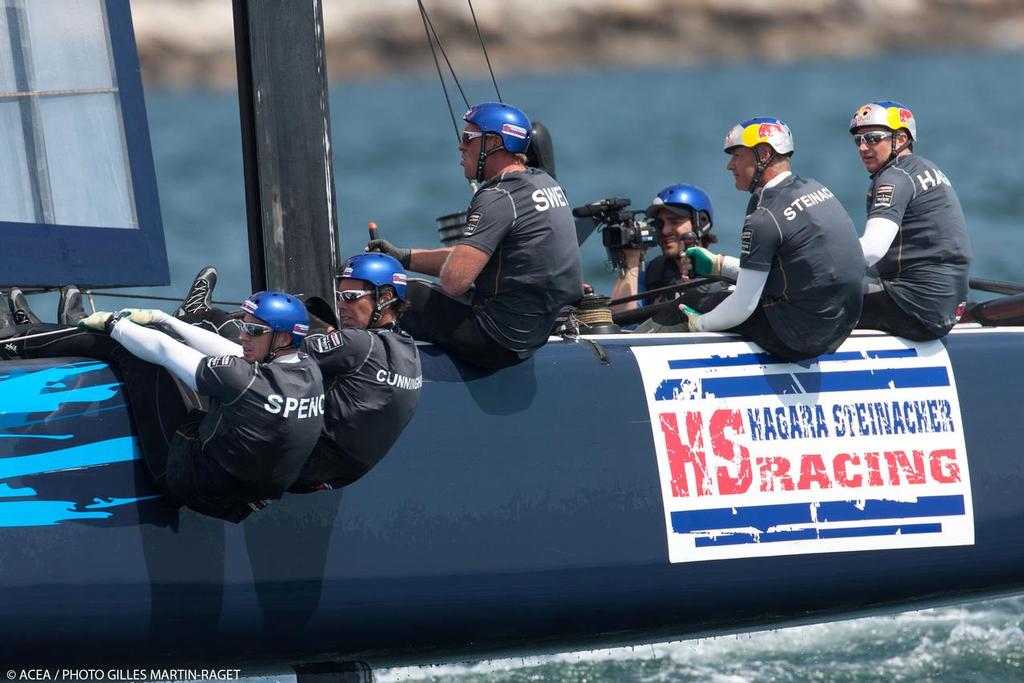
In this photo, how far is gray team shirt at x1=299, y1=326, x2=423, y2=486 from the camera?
6227 millimetres

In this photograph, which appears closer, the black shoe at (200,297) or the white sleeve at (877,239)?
the black shoe at (200,297)

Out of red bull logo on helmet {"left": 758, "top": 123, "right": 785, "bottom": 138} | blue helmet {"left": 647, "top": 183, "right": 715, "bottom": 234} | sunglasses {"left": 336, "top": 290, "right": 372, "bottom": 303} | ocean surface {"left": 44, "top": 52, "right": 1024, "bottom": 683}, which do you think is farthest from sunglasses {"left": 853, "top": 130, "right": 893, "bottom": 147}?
ocean surface {"left": 44, "top": 52, "right": 1024, "bottom": 683}

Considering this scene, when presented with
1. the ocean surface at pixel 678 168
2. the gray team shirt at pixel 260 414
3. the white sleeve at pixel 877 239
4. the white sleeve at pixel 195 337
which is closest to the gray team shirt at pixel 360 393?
the gray team shirt at pixel 260 414

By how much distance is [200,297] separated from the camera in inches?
267

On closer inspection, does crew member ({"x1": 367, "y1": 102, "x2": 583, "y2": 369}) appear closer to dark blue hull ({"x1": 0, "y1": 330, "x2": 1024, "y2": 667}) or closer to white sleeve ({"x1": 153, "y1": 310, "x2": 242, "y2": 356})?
dark blue hull ({"x1": 0, "y1": 330, "x2": 1024, "y2": 667})

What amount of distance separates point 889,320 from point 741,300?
0.69 metres

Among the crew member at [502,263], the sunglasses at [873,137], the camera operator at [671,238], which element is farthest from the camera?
the camera operator at [671,238]

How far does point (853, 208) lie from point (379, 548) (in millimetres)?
21351

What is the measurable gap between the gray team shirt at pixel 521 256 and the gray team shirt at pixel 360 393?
451 millimetres

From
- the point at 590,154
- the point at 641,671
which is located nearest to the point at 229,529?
the point at 641,671

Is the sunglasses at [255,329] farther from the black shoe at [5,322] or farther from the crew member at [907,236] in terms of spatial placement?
the crew member at [907,236]

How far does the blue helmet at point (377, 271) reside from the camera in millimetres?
6328

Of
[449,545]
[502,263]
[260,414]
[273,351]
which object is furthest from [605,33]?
[260,414]

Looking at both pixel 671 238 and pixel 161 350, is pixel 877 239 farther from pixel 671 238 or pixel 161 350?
pixel 161 350
